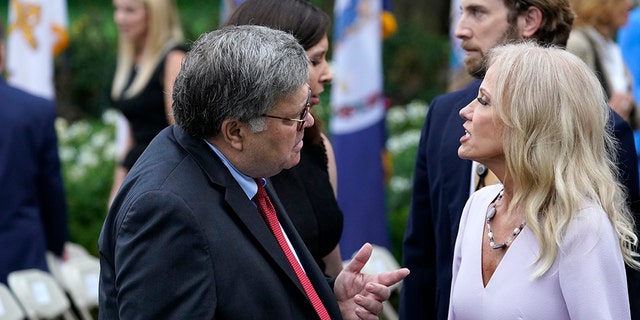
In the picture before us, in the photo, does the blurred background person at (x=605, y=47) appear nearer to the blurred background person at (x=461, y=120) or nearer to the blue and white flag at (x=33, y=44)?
the blurred background person at (x=461, y=120)

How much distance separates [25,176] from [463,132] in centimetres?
287

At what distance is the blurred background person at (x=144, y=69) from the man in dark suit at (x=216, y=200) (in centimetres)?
299

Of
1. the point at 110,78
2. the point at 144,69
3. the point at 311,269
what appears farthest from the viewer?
the point at 110,78

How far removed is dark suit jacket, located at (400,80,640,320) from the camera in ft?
11.1

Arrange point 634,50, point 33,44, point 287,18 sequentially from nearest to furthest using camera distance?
1. point 287,18
2. point 634,50
3. point 33,44

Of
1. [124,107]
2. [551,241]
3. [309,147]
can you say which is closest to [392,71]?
[124,107]

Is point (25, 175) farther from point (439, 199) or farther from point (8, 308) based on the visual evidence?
point (439, 199)

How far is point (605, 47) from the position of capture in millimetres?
5930

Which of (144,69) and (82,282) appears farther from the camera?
(144,69)

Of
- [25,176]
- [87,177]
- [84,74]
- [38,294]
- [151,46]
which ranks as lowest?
[84,74]

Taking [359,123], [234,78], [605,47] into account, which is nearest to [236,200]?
[234,78]

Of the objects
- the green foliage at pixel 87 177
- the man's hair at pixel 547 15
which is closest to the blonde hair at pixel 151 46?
the green foliage at pixel 87 177

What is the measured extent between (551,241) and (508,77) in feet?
1.46

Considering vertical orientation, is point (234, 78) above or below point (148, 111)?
above
